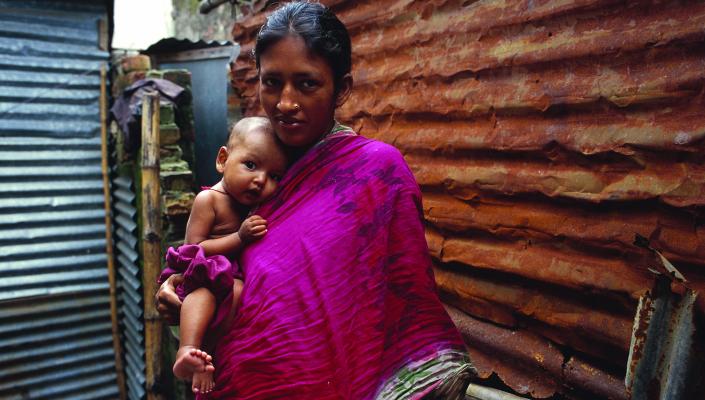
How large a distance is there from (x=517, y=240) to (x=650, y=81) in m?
0.80

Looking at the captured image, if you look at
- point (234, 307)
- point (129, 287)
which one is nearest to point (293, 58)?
point (234, 307)

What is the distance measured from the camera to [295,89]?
5.12ft

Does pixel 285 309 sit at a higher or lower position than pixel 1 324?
higher

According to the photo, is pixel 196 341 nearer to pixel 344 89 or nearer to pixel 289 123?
pixel 289 123

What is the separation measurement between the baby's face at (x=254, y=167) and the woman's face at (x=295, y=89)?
67 millimetres

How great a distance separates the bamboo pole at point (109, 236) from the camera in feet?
20.4

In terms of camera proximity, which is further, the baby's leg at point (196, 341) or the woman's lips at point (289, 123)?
the woman's lips at point (289, 123)

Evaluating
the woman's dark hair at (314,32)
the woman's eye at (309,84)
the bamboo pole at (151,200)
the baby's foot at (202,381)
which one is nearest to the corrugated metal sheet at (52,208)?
the bamboo pole at (151,200)

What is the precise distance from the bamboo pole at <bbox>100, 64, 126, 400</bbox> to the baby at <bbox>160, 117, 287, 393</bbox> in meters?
5.05

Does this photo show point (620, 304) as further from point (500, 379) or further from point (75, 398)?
point (75, 398)

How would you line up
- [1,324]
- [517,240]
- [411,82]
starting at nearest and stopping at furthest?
1. [517,240]
2. [411,82]
3. [1,324]

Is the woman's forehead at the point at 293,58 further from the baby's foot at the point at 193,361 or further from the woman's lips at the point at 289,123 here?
the baby's foot at the point at 193,361

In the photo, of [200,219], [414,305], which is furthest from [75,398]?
[414,305]

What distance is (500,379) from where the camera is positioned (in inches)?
89.5
